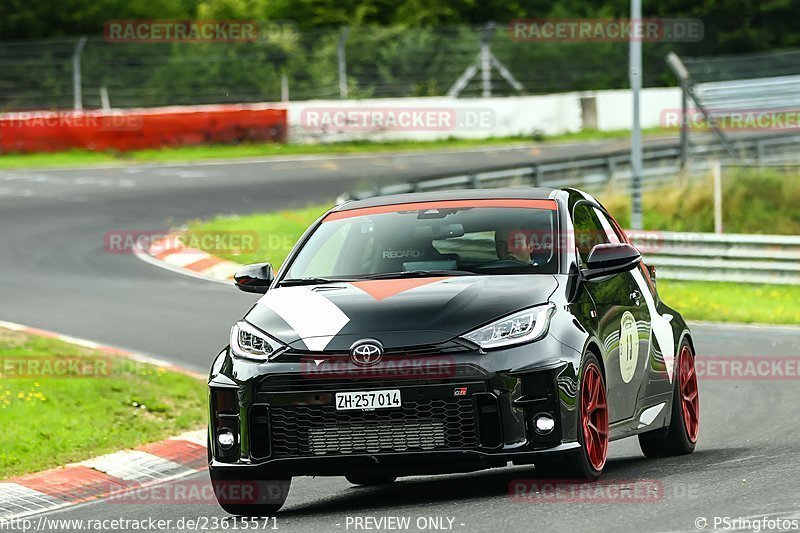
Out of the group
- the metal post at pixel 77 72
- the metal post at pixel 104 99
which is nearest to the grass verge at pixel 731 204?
the metal post at pixel 104 99

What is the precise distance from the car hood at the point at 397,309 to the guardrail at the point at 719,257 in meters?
16.1

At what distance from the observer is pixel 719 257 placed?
24.5 meters

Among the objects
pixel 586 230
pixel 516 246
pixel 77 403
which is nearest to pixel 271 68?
pixel 77 403

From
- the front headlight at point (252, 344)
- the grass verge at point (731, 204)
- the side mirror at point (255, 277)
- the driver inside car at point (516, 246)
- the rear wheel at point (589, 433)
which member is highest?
the driver inside car at point (516, 246)

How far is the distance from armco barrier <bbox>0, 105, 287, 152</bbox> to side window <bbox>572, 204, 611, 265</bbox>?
27.3 metres

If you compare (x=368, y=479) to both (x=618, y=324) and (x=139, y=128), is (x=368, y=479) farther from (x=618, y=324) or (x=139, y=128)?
(x=139, y=128)

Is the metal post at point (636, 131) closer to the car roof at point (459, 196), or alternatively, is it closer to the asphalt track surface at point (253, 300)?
the asphalt track surface at point (253, 300)

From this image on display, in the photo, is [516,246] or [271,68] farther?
[271,68]

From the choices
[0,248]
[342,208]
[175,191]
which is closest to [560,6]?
[175,191]

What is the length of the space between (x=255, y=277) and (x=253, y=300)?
10627 millimetres

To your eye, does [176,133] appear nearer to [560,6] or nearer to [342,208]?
[560,6]

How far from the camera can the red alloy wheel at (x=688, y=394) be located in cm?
1011

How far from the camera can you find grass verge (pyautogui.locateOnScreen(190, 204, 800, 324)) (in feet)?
69.5

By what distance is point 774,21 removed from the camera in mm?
56938
